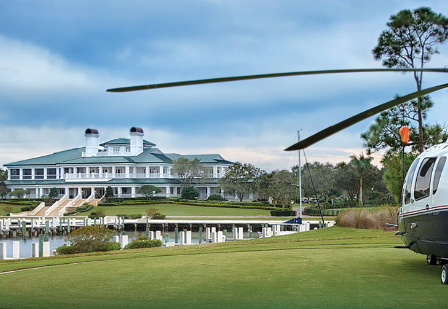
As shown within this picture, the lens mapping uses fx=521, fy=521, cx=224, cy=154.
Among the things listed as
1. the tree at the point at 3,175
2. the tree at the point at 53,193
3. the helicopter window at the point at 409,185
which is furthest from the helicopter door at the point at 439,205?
the tree at the point at 3,175

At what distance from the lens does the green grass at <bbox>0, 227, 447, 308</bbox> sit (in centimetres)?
768

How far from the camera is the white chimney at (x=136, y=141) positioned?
9844 cm

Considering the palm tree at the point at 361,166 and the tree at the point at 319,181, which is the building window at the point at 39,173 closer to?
the tree at the point at 319,181

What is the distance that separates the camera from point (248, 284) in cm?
927

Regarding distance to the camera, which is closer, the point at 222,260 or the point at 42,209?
the point at 222,260

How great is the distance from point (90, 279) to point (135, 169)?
8561 cm

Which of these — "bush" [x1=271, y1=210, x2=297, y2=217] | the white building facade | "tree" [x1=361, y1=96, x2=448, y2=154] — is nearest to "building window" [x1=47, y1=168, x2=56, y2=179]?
the white building facade

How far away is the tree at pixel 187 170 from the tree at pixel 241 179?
8.41 m

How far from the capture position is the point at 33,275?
12.2 metres

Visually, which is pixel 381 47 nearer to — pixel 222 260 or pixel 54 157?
pixel 222 260

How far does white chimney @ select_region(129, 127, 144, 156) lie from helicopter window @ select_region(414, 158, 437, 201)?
90.6 metres

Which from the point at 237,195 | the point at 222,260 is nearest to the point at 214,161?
the point at 237,195

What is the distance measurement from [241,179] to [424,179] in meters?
75.6

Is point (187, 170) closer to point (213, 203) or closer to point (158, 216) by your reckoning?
point (213, 203)
